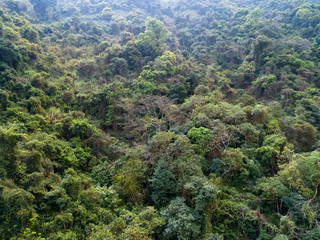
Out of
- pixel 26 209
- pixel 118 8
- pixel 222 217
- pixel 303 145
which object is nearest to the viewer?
pixel 26 209

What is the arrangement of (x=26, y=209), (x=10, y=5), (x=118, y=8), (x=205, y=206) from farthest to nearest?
(x=118, y=8) → (x=10, y=5) → (x=205, y=206) → (x=26, y=209)

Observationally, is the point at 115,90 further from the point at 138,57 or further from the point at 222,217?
the point at 222,217

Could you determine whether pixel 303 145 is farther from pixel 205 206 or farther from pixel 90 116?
pixel 90 116

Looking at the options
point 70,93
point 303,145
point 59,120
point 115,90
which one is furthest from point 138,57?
point 303,145

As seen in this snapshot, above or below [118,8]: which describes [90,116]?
below

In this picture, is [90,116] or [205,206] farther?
[90,116]

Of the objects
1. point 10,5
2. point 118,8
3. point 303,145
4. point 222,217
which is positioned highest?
point 118,8

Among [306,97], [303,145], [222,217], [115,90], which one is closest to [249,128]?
[303,145]
